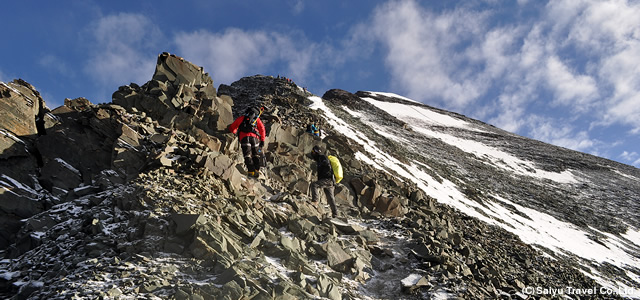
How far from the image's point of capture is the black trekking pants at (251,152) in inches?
428

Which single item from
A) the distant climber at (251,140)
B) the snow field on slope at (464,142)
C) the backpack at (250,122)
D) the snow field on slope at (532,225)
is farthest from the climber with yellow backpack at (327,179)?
the snow field on slope at (464,142)

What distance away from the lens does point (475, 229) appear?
14.5m

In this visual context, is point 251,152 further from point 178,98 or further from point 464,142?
point 464,142

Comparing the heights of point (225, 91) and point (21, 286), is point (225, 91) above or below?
above

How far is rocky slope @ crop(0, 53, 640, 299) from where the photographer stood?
207 inches

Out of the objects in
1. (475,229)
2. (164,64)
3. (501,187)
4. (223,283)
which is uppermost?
(501,187)

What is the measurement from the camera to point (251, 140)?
11023 mm

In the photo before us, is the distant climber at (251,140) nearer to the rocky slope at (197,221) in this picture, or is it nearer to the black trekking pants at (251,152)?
the black trekking pants at (251,152)

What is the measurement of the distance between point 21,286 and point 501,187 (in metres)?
33.6

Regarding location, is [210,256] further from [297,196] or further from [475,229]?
[475,229]

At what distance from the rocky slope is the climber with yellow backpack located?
0.53 m

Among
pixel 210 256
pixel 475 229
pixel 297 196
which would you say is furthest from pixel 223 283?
pixel 475 229

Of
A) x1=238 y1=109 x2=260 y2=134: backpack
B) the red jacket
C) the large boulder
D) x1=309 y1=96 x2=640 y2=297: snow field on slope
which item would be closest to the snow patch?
the large boulder

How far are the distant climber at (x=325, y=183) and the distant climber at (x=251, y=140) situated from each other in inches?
78.3
